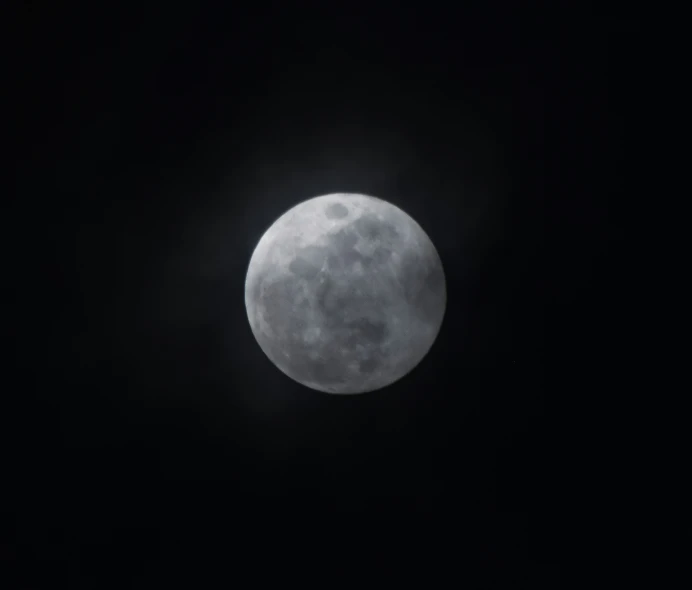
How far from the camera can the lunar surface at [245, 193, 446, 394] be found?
4.57m

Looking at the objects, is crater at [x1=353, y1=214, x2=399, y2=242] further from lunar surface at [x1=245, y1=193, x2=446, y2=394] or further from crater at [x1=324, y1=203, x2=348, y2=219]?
crater at [x1=324, y1=203, x2=348, y2=219]

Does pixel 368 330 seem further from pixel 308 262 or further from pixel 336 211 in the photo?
Result: pixel 336 211

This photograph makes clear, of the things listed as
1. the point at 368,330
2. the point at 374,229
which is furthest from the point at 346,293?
the point at 374,229

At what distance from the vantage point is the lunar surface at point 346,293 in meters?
4.57

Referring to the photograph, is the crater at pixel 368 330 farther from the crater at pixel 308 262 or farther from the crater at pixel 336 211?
the crater at pixel 336 211

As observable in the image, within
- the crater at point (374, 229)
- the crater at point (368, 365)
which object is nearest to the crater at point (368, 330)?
the crater at point (368, 365)

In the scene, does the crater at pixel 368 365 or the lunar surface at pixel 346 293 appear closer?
the lunar surface at pixel 346 293

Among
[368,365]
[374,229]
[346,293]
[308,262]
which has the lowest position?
[368,365]

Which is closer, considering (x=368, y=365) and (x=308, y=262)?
(x=308, y=262)

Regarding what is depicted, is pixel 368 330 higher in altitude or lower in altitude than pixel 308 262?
lower

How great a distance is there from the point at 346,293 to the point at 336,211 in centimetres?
69

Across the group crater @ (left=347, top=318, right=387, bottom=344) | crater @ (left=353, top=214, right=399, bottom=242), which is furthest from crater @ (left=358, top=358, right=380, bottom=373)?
crater @ (left=353, top=214, right=399, bottom=242)

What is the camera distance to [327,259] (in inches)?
180

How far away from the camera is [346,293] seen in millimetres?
4543
